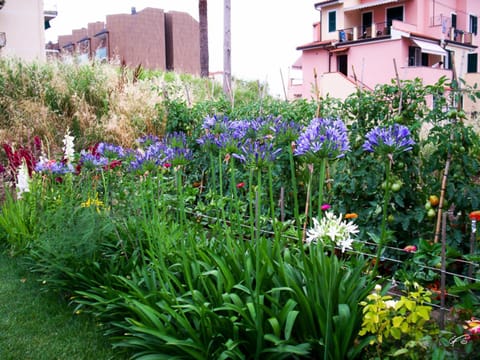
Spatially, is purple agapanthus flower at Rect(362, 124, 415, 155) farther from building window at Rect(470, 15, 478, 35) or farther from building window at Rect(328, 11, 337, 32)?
building window at Rect(470, 15, 478, 35)

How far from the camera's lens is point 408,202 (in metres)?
3.84

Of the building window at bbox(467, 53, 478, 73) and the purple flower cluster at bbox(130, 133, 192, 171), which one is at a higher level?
the building window at bbox(467, 53, 478, 73)

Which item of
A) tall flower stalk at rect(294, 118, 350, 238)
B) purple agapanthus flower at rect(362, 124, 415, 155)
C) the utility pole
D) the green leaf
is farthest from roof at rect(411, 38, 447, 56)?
the green leaf

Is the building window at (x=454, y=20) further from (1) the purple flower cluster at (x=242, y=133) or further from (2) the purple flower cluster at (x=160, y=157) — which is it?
(2) the purple flower cluster at (x=160, y=157)

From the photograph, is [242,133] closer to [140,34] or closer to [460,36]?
[460,36]

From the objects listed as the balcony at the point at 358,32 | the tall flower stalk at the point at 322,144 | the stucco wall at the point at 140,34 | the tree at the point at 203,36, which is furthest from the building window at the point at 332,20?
the tall flower stalk at the point at 322,144

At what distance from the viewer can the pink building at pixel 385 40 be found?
89.5 ft

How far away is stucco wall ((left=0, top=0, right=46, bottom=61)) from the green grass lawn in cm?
2323

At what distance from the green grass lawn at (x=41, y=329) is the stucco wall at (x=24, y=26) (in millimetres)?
23231

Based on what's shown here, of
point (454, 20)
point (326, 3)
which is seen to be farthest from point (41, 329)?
point (454, 20)

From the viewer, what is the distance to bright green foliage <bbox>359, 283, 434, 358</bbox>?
2.24 metres

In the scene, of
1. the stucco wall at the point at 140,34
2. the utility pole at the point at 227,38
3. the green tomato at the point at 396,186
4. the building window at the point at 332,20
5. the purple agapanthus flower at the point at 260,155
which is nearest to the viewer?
the purple agapanthus flower at the point at 260,155

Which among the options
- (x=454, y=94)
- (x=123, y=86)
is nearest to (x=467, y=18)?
(x=123, y=86)

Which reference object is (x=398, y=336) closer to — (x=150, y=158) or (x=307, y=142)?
(x=307, y=142)
